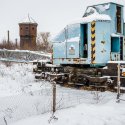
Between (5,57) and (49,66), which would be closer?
(49,66)

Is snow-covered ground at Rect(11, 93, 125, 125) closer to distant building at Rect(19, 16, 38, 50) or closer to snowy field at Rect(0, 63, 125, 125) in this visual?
snowy field at Rect(0, 63, 125, 125)

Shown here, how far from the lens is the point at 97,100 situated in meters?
9.84

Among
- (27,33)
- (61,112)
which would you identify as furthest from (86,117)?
(27,33)

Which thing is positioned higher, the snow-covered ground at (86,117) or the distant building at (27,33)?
the distant building at (27,33)

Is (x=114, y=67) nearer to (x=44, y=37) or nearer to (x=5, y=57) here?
(x=5, y=57)

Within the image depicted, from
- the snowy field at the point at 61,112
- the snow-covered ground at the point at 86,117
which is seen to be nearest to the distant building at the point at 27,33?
the snowy field at the point at 61,112

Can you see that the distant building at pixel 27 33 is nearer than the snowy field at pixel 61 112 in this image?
No

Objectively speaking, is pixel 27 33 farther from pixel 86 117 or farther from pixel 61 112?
pixel 86 117

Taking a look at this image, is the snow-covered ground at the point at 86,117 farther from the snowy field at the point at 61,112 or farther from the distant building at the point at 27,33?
the distant building at the point at 27,33

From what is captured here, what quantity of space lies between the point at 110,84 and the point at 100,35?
213 centimetres

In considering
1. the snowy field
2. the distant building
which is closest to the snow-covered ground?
the snowy field

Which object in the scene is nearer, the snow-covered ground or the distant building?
the snow-covered ground

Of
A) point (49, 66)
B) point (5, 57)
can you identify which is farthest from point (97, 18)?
point (5, 57)

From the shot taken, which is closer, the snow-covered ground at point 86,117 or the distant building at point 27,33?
the snow-covered ground at point 86,117
